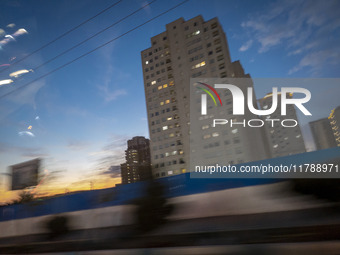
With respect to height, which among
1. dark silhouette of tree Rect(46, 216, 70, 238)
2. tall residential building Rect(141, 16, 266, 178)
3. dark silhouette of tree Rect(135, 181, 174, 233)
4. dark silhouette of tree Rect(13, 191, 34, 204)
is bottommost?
dark silhouette of tree Rect(46, 216, 70, 238)

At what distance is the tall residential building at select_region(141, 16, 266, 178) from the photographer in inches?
2502

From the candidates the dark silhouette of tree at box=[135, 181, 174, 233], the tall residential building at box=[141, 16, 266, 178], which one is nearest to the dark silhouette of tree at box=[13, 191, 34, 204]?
the dark silhouette of tree at box=[135, 181, 174, 233]

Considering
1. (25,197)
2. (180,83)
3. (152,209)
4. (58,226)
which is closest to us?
(152,209)

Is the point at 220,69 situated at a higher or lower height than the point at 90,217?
higher

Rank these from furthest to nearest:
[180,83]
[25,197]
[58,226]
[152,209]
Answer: [180,83] < [25,197] < [58,226] < [152,209]

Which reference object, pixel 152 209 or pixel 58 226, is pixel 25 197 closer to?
pixel 58 226

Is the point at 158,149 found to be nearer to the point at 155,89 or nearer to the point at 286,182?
the point at 155,89

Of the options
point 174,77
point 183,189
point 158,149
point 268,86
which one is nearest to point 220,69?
point 174,77

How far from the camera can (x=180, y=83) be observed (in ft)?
233

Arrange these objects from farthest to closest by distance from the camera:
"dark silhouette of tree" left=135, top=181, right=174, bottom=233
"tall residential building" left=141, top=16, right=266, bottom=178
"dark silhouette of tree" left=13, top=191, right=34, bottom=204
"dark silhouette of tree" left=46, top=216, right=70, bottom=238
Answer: "tall residential building" left=141, top=16, right=266, bottom=178 < "dark silhouette of tree" left=13, top=191, right=34, bottom=204 < "dark silhouette of tree" left=46, top=216, right=70, bottom=238 < "dark silhouette of tree" left=135, top=181, right=174, bottom=233

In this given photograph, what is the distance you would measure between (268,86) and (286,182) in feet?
21.7

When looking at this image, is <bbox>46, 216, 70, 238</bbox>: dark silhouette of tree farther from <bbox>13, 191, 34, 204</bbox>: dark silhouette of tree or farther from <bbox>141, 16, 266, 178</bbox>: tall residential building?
<bbox>141, 16, 266, 178</bbox>: tall residential building

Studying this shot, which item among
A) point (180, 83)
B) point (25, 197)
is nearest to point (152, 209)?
point (25, 197)

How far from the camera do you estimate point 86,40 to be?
9.54m
